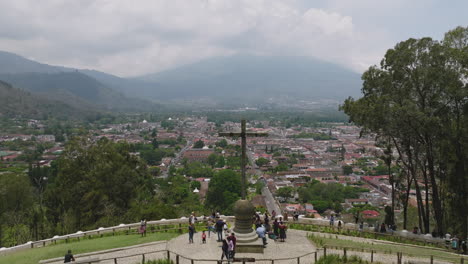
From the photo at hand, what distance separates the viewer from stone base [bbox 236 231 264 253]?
12088 millimetres

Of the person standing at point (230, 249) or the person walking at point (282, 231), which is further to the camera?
the person walking at point (282, 231)

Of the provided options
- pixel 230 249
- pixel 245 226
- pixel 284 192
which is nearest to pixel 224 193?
pixel 284 192

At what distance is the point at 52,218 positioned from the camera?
24.7 meters

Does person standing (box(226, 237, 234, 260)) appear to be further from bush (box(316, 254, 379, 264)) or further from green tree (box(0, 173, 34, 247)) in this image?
green tree (box(0, 173, 34, 247))

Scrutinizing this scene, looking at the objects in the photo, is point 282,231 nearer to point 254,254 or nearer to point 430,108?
point 254,254

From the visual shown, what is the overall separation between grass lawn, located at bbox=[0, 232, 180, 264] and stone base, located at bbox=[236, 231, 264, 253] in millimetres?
3698

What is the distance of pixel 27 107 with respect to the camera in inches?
6850

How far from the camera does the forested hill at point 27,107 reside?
165250mm

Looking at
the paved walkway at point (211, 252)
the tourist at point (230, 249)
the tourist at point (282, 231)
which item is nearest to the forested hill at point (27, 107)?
the paved walkway at point (211, 252)

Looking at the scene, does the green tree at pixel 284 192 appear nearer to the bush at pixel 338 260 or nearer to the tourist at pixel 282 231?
the tourist at pixel 282 231

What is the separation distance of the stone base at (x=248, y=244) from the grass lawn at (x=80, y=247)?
3.70 m

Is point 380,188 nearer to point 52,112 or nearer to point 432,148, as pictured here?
point 432,148

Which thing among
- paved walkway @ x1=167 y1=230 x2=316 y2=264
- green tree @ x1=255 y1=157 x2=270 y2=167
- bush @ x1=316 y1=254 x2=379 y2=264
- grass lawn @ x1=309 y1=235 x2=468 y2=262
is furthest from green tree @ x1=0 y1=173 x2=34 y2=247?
green tree @ x1=255 y1=157 x2=270 y2=167

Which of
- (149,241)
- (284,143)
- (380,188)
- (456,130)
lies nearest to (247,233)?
(149,241)
